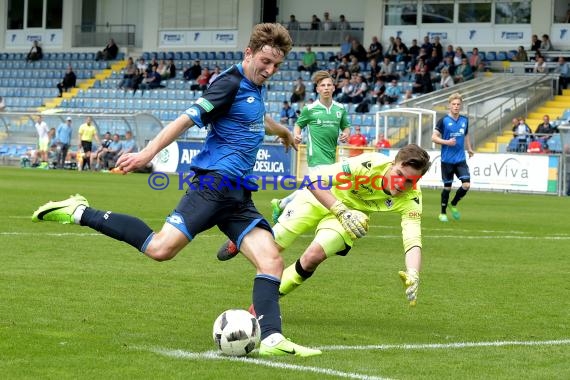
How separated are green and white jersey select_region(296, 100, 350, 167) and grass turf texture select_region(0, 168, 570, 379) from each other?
118 centimetres

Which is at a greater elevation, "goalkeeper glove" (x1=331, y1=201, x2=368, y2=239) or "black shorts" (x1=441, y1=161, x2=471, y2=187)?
"goalkeeper glove" (x1=331, y1=201, x2=368, y2=239)

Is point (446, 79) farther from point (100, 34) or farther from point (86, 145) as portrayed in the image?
point (100, 34)

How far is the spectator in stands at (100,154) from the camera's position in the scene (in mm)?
39125

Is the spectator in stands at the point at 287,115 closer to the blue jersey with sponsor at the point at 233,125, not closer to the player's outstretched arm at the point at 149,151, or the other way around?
the blue jersey with sponsor at the point at 233,125

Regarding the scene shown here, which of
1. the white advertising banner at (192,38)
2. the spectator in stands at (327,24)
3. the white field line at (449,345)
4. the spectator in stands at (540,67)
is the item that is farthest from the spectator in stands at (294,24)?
the white field line at (449,345)

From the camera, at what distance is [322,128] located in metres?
15.4

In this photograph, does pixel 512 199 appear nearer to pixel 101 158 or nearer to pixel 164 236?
pixel 101 158

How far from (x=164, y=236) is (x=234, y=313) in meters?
0.67

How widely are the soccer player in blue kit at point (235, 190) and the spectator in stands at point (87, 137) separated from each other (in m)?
31.7

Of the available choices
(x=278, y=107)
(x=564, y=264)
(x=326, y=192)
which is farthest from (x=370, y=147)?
(x=326, y=192)

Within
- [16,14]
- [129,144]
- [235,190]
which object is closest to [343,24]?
[129,144]

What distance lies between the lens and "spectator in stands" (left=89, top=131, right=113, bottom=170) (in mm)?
39125

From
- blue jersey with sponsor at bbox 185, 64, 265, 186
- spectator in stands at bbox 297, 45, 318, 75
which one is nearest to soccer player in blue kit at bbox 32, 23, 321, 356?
blue jersey with sponsor at bbox 185, 64, 265, 186

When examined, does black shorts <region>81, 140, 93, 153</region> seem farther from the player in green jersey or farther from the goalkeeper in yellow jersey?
the goalkeeper in yellow jersey
